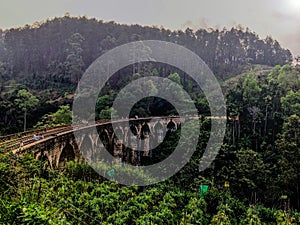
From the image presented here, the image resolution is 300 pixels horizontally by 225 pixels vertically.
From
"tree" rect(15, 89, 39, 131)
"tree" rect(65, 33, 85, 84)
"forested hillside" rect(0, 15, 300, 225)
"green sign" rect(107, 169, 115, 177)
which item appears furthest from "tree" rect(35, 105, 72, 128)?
"tree" rect(65, 33, 85, 84)

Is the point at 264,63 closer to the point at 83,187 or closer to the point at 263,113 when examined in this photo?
the point at 263,113

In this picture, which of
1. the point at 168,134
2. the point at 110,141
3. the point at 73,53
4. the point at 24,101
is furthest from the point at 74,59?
the point at 110,141

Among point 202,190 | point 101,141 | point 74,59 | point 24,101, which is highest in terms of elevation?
point 74,59

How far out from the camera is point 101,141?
3188 cm

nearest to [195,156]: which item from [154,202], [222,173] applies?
[222,173]

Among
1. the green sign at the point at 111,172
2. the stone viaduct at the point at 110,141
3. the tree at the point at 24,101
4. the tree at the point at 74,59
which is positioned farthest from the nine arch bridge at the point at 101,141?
the tree at the point at 74,59

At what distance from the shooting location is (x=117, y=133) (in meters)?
35.4

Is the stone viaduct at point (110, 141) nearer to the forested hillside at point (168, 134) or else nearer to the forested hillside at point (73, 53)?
the forested hillside at point (168, 134)

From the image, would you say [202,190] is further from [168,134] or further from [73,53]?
[73,53]

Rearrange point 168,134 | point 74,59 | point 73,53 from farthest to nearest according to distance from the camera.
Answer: point 73,53 → point 74,59 → point 168,134

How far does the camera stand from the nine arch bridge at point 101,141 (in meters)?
16.2

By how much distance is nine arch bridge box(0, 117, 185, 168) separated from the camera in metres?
16.2

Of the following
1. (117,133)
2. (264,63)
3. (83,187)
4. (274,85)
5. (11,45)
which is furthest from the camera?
(264,63)

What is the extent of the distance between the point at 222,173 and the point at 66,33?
57580 mm
